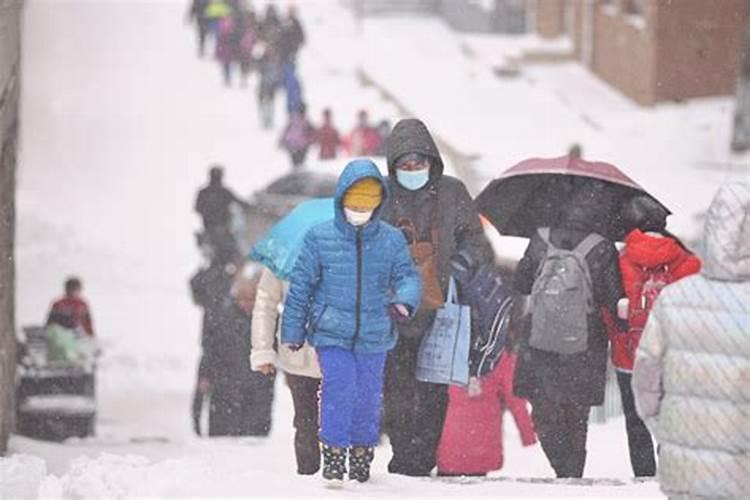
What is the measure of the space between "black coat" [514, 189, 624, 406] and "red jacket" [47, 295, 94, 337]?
25.5 feet

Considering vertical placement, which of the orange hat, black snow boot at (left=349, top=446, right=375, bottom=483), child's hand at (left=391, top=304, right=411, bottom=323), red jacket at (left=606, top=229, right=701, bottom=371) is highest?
the orange hat

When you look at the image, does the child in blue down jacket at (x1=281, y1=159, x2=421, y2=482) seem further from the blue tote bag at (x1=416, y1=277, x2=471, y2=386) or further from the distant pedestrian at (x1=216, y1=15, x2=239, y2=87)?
the distant pedestrian at (x1=216, y1=15, x2=239, y2=87)

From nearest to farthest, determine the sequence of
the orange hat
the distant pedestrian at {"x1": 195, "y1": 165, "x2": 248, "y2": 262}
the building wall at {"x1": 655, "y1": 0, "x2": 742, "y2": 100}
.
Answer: the orange hat, the distant pedestrian at {"x1": 195, "y1": 165, "x2": 248, "y2": 262}, the building wall at {"x1": 655, "y1": 0, "x2": 742, "y2": 100}

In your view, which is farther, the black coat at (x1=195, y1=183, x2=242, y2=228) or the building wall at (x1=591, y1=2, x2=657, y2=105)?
the building wall at (x1=591, y1=2, x2=657, y2=105)

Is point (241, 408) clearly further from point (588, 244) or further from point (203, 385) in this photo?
point (588, 244)

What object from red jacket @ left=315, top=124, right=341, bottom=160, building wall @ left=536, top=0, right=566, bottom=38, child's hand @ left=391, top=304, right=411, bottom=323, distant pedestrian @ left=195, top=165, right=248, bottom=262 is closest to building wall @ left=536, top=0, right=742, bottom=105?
building wall @ left=536, top=0, right=566, bottom=38

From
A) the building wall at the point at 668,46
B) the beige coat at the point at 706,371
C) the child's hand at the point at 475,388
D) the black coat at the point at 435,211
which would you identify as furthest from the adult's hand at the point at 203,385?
the building wall at the point at 668,46

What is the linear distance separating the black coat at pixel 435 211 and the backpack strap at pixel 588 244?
0.46 metres

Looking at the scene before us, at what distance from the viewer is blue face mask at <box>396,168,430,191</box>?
1038 centimetres

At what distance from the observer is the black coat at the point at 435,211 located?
10375 millimetres

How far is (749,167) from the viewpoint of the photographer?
31.5 m

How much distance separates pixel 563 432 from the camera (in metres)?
11.0

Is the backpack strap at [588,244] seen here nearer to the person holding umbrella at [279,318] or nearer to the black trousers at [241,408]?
the person holding umbrella at [279,318]

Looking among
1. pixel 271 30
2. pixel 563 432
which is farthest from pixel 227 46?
pixel 563 432
